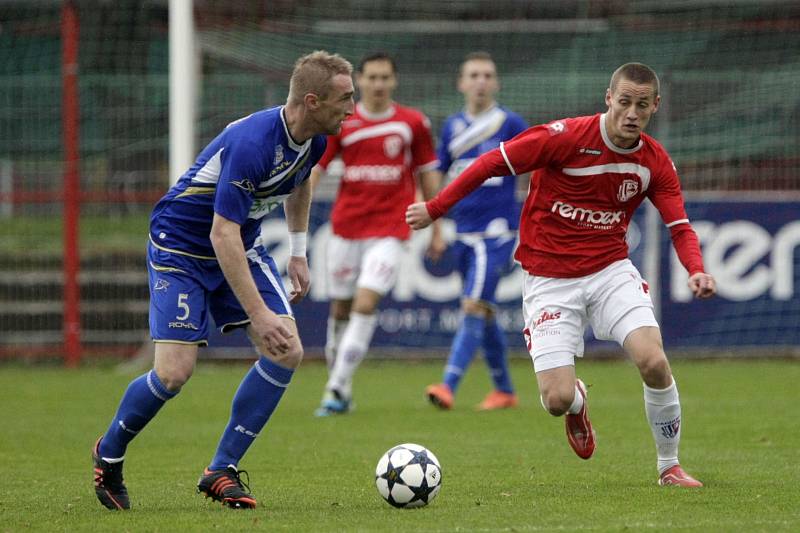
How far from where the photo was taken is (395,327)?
14656 millimetres

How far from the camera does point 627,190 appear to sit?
6508mm

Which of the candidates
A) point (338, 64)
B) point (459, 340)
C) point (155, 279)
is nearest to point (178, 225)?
point (155, 279)

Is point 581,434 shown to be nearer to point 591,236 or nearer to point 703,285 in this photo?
point 591,236

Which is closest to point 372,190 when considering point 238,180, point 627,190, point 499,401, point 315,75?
point 499,401

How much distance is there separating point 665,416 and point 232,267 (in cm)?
228

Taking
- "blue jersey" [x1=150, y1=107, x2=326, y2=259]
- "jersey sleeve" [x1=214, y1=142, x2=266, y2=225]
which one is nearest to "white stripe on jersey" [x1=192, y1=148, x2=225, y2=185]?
"blue jersey" [x1=150, y1=107, x2=326, y2=259]

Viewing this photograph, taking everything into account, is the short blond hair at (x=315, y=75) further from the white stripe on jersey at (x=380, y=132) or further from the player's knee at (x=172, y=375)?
the white stripe on jersey at (x=380, y=132)

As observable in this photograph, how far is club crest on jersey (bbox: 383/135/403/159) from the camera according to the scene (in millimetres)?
10484

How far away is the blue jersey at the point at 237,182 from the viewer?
5.57 metres

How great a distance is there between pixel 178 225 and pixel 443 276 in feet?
28.3

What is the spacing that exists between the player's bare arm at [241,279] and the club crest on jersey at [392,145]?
16.5 ft

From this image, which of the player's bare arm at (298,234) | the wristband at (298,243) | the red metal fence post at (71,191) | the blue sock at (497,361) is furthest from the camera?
the red metal fence post at (71,191)

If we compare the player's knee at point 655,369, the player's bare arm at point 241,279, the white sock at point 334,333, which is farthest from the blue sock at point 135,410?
the white sock at point 334,333

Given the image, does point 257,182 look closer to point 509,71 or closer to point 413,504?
point 413,504
